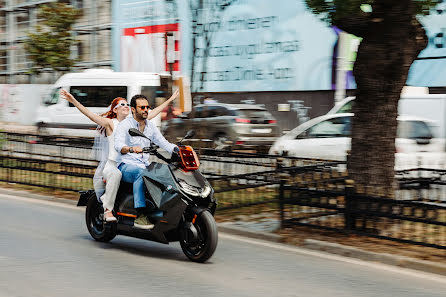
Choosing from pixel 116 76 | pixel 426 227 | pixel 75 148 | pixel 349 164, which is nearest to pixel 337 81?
pixel 116 76

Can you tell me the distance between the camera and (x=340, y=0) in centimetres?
813

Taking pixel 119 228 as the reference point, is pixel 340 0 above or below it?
above

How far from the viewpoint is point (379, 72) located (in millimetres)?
8898

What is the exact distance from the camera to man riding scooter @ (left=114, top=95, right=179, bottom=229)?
759cm

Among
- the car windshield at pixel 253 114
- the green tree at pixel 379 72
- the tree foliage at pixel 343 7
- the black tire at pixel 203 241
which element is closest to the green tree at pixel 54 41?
the car windshield at pixel 253 114

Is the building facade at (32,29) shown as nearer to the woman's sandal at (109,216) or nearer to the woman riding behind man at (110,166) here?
the woman riding behind man at (110,166)

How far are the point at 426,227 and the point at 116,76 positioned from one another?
1933cm

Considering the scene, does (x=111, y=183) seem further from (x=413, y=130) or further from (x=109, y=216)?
(x=413, y=130)

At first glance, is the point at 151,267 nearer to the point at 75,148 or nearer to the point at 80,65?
the point at 75,148

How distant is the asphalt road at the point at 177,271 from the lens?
6.18 meters

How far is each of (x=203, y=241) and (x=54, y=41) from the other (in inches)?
1135

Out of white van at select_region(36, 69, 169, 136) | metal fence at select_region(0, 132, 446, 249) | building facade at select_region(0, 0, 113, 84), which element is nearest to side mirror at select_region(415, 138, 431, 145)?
metal fence at select_region(0, 132, 446, 249)

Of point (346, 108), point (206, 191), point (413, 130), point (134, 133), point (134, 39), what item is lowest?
point (206, 191)

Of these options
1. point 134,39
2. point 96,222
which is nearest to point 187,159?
point 96,222
